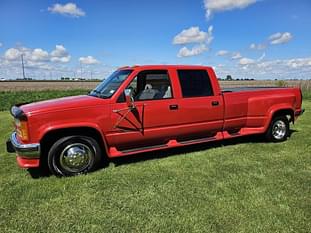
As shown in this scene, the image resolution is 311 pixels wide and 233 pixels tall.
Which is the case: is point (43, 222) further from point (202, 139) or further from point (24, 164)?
point (202, 139)

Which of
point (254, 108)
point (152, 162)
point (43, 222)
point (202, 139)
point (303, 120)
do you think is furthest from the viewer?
point (303, 120)

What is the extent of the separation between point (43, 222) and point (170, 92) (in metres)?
3.31

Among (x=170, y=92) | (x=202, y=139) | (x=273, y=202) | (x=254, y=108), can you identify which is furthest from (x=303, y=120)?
(x=273, y=202)

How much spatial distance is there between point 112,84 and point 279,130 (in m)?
4.41

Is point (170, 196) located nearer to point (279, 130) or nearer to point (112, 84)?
point (112, 84)

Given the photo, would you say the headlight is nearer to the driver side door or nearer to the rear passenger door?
the driver side door

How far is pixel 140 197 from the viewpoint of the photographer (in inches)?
161

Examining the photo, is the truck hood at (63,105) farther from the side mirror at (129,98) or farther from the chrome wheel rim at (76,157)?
the chrome wheel rim at (76,157)

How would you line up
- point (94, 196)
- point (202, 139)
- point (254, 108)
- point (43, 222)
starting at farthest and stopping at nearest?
point (254, 108), point (202, 139), point (94, 196), point (43, 222)

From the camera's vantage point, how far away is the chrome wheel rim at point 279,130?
23.6 ft

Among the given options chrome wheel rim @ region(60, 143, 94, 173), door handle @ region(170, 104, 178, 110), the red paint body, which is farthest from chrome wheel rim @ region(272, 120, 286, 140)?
chrome wheel rim @ region(60, 143, 94, 173)

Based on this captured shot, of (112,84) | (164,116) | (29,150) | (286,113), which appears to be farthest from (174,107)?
(286,113)

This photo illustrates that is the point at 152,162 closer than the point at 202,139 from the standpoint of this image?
Yes

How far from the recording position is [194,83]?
20.0 ft
